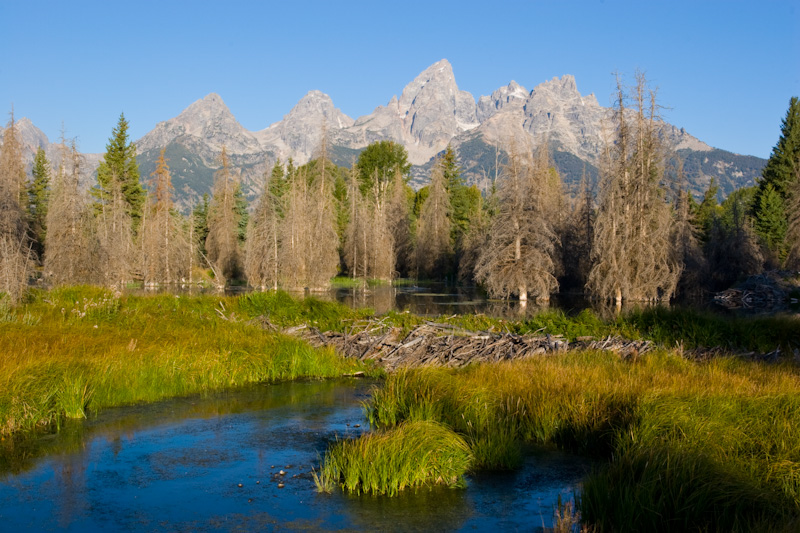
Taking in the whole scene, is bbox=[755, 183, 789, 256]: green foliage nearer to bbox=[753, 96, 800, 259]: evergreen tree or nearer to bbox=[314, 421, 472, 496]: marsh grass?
bbox=[753, 96, 800, 259]: evergreen tree

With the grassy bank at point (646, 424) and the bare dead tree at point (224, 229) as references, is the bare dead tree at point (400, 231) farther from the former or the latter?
the grassy bank at point (646, 424)

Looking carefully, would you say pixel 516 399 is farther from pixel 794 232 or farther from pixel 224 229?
pixel 224 229

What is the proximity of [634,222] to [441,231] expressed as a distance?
31050 millimetres

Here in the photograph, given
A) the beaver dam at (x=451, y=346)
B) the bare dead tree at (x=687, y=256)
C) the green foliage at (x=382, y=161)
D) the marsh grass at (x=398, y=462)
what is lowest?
the marsh grass at (x=398, y=462)

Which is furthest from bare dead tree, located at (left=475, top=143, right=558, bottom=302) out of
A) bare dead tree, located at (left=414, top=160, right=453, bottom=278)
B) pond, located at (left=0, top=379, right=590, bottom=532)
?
pond, located at (left=0, top=379, right=590, bottom=532)

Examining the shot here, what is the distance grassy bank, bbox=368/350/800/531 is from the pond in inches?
21.1

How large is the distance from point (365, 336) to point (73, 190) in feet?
91.4

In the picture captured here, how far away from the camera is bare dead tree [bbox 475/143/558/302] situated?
42125mm

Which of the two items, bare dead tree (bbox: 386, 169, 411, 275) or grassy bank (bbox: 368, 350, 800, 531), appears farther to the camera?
bare dead tree (bbox: 386, 169, 411, 275)

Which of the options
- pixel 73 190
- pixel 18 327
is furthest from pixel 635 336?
pixel 73 190

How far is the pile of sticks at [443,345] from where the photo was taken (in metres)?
14.7

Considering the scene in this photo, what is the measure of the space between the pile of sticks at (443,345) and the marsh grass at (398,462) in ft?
18.7

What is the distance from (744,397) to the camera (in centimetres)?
906

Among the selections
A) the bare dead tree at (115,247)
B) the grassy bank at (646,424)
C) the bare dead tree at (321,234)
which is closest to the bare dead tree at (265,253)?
the bare dead tree at (321,234)
